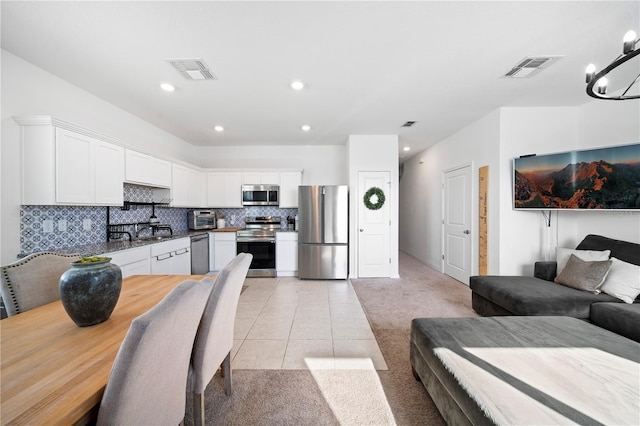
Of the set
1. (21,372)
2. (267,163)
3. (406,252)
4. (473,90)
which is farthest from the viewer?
(406,252)

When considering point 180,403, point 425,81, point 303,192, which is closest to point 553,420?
point 180,403

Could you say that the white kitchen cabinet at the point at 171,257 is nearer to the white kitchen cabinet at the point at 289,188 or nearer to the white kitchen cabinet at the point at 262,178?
the white kitchen cabinet at the point at 262,178

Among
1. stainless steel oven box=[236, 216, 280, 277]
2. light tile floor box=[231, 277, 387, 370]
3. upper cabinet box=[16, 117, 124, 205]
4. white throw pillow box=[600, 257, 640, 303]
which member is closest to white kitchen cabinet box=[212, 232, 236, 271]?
stainless steel oven box=[236, 216, 280, 277]

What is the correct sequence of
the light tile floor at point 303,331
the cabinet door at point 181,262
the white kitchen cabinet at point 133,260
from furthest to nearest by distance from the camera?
1. the cabinet door at point 181,262
2. the white kitchen cabinet at point 133,260
3. the light tile floor at point 303,331

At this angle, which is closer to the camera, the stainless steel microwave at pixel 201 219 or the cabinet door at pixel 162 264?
the cabinet door at pixel 162 264

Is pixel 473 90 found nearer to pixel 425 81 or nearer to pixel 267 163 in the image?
pixel 425 81

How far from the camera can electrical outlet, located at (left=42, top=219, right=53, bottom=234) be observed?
2.36 metres

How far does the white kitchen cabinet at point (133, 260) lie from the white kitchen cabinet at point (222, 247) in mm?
1677

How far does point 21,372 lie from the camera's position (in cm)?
79

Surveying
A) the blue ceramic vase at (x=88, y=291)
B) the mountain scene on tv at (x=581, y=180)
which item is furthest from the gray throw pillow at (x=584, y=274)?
the blue ceramic vase at (x=88, y=291)

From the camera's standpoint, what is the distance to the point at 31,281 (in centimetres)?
144

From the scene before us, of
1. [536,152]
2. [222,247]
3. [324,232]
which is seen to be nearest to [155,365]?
[324,232]

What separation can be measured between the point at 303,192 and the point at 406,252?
4146mm

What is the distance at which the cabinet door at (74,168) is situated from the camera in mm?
2270
